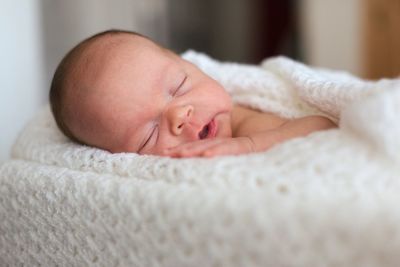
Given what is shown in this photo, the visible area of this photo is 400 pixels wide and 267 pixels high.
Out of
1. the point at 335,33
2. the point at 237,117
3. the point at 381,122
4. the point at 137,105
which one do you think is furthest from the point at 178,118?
the point at 335,33

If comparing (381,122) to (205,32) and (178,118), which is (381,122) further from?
(205,32)

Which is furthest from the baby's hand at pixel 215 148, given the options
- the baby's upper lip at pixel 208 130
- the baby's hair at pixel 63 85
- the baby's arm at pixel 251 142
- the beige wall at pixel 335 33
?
the beige wall at pixel 335 33

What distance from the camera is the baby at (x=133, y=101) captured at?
748 mm

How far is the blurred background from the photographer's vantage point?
1.19m

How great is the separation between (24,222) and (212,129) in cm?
30

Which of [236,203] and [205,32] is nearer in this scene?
[236,203]

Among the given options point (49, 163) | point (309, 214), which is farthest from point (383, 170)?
point (49, 163)

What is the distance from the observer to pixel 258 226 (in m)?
0.49

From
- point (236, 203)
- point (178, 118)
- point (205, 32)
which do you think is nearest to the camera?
point (236, 203)

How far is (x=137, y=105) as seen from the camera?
749 mm

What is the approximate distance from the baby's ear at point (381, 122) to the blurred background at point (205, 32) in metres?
0.83

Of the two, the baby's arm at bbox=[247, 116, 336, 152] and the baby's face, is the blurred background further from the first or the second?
the baby's arm at bbox=[247, 116, 336, 152]

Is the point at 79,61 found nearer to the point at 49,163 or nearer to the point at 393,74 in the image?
the point at 49,163

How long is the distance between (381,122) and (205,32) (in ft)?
9.14
